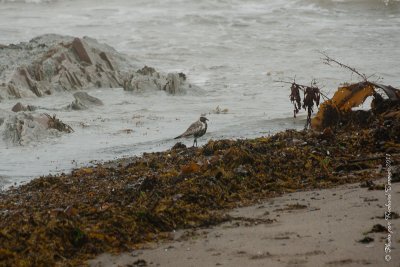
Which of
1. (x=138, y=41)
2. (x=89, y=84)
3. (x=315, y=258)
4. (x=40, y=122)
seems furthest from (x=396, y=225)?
(x=138, y=41)

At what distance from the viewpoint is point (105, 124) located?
10.8 meters

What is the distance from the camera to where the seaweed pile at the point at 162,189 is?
4398mm

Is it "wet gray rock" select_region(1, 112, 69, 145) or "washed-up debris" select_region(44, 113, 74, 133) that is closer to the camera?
"wet gray rock" select_region(1, 112, 69, 145)

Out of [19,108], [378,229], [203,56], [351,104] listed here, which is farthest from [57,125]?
[203,56]

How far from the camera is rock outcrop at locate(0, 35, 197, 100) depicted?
13.3 m

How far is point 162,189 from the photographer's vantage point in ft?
18.1

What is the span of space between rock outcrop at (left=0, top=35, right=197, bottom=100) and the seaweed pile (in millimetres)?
5918

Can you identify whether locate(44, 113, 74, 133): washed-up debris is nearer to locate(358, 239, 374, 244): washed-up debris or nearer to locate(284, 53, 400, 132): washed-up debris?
locate(284, 53, 400, 132): washed-up debris

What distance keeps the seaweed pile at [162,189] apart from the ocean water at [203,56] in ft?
4.45

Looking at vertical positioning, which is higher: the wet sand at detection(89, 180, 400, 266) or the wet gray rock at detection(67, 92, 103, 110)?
the wet gray rock at detection(67, 92, 103, 110)

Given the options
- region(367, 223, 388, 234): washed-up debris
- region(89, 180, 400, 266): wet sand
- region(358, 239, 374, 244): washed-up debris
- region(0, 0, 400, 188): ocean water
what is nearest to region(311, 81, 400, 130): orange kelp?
region(0, 0, 400, 188): ocean water

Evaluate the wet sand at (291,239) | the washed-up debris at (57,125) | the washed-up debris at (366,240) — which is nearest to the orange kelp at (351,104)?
the wet sand at (291,239)

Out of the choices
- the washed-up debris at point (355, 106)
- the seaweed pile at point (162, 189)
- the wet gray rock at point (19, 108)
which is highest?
the washed-up debris at point (355, 106)

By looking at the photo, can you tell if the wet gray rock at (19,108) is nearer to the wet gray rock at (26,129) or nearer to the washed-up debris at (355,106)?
the wet gray rock at (26,129)
